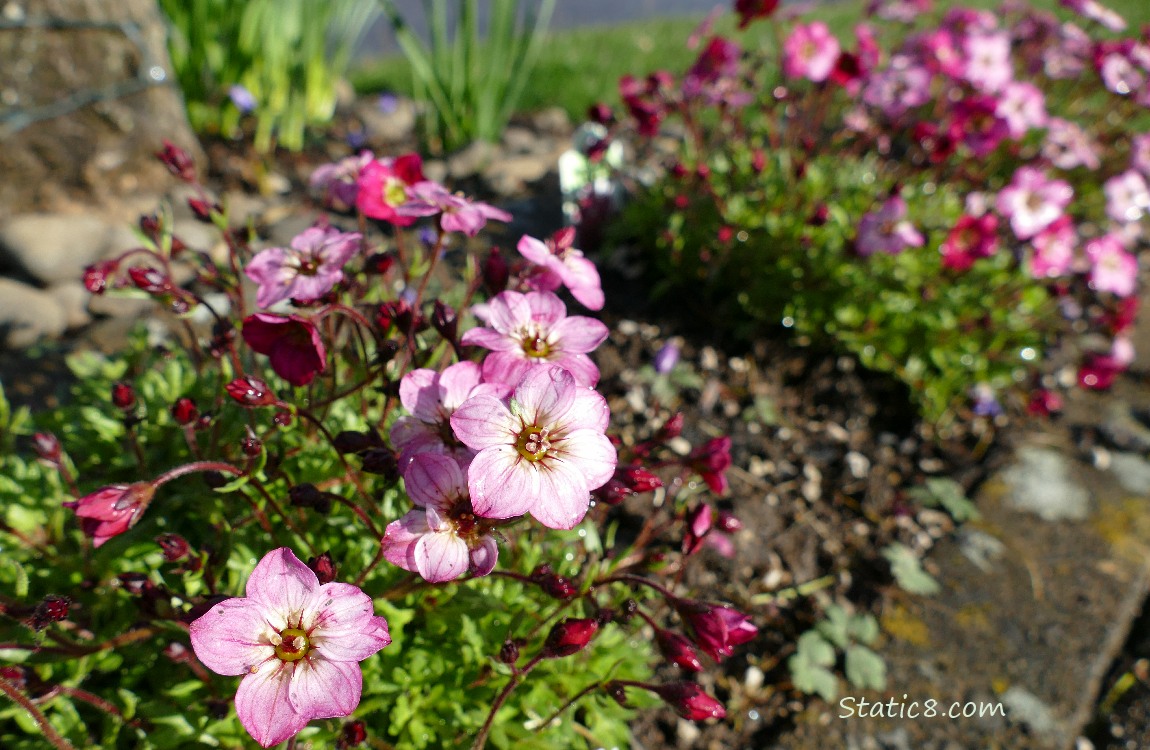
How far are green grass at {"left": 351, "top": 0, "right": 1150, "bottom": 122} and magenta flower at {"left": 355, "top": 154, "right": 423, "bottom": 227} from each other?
4.15 m

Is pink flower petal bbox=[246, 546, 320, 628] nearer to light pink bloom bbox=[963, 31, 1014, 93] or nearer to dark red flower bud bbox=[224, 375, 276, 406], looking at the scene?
dark red flower bud bbox=[224, 375, 276, 406]

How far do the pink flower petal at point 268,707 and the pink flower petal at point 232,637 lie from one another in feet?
0.08

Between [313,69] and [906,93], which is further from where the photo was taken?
[313,69]

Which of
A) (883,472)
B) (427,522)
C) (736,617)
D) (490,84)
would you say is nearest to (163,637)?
(427,522)

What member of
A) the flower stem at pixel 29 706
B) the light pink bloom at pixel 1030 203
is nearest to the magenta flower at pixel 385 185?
the flower stem at pixel 29 706

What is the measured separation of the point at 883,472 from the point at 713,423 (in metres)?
0.67

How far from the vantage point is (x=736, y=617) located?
1.34 m

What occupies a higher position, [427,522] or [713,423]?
[427,522]

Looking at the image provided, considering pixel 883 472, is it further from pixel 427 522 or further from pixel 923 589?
pixel 427 522

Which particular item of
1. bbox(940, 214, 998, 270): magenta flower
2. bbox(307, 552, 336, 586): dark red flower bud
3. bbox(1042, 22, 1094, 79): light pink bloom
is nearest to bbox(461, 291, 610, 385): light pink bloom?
bbox(307, 552, 336, 586): dark red flower bud

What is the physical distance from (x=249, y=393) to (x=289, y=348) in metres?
0.12

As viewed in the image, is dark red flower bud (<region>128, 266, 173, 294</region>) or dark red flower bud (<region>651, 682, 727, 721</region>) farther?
dark red flower bud (<region>128, 266, 173, 294</region>)

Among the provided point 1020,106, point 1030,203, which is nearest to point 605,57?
point 1020,106

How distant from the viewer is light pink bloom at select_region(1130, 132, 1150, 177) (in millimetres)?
3559
